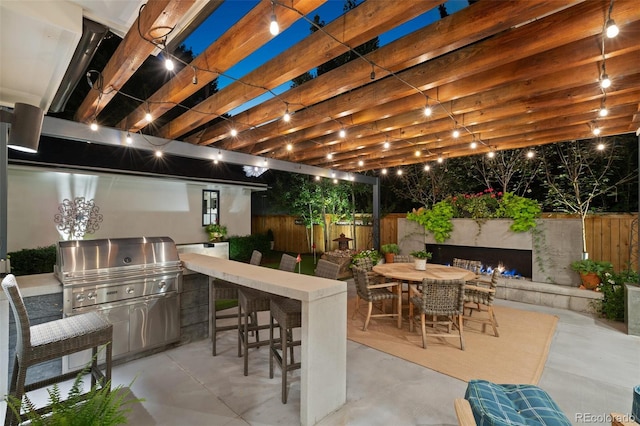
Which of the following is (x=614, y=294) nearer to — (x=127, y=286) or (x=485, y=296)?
(x=485, y=296)

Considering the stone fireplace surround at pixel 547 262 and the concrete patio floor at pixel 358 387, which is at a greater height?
the stone fireplace surround at pixel 547 262

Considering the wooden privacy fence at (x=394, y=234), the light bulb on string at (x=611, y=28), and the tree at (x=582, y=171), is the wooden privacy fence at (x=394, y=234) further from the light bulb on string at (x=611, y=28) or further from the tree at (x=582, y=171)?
the light bulb on string at (x=611, y=28)

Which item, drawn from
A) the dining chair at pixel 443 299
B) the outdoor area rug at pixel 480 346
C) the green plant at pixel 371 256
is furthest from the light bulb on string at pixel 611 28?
the green plant at pixel 371 256

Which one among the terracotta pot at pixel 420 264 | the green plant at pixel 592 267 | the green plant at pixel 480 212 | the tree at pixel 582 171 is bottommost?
the green plant at pixel 592 267

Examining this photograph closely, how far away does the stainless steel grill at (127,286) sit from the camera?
276 cm

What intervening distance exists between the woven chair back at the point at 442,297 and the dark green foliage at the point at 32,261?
6843mm

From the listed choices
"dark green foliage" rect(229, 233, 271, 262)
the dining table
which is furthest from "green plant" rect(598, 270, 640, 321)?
"dark green foliage" rect(229, 233, 271, 262)

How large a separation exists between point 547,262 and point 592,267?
0.72 meters

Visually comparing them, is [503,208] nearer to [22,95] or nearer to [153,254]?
[153,254]

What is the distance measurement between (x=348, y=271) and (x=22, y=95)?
684 cm

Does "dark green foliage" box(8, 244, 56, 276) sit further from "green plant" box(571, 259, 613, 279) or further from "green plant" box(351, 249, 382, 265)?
"green plant" box(571, 259, 613, 279)

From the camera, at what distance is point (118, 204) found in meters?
7.48

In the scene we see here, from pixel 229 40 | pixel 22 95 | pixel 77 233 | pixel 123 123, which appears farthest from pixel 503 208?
pixel 77 233

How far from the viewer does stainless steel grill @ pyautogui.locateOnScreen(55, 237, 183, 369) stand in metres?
2.76
